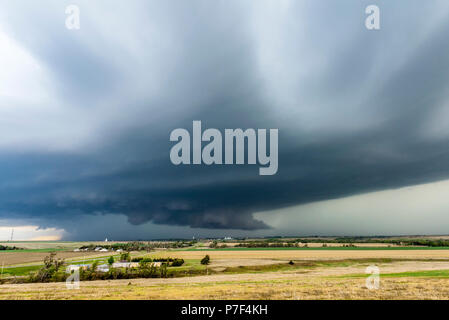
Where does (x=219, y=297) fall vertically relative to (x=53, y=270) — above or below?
above

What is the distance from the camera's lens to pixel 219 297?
37.8m
